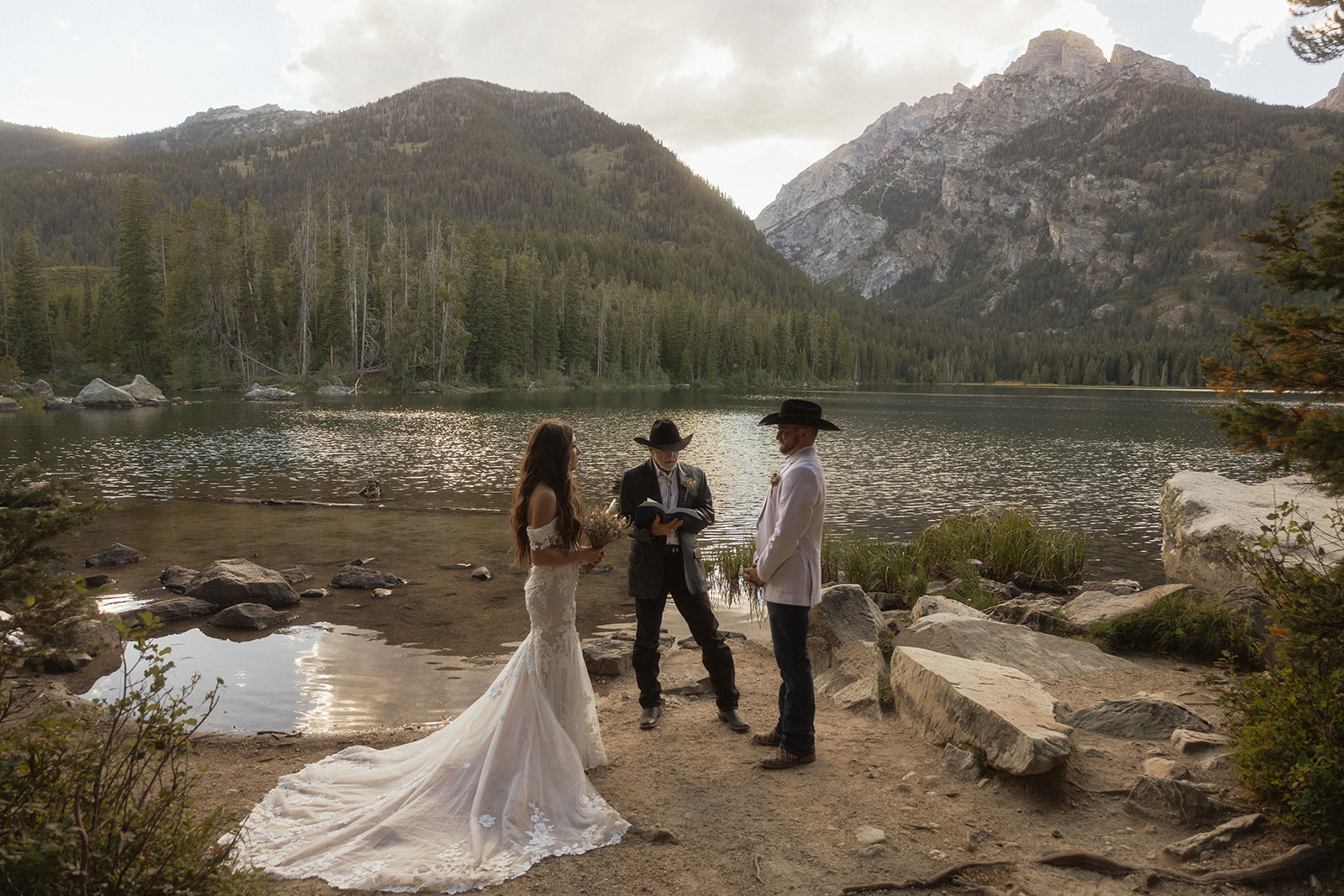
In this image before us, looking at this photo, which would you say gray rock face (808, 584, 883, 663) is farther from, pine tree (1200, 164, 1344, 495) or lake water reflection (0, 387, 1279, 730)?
pine tree (1200, 164, 1344, 495)

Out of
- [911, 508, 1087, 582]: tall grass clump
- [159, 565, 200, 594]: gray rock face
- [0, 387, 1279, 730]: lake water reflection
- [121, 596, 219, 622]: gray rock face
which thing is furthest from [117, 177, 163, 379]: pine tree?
[911, 508, 1087, 582]: tall grass clump

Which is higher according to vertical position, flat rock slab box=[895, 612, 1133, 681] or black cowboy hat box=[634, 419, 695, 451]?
black cowboy hat box=[634, 419, 695, 451]

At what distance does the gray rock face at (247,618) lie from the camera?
10.7 meters

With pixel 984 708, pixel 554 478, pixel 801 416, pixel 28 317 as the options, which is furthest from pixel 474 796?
pixel 28 317

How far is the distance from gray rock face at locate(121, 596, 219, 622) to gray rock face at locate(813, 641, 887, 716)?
368 inches

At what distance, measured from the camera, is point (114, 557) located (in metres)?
14.1

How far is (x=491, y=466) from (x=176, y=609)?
18710 mm

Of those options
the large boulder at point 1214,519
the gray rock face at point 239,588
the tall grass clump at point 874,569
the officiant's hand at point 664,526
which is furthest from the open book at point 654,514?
the tall grass clump at point 874,569

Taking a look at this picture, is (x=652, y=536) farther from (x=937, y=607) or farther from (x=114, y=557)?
(x=114, y=557)

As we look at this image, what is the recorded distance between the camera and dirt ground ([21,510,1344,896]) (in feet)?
13.4

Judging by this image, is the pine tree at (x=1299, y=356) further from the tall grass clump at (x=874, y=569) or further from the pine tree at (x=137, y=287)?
the pine tree at (x=137, y=287)

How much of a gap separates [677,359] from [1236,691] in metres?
118

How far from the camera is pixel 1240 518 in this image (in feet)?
37.2

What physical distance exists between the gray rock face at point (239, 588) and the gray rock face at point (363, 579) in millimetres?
853
